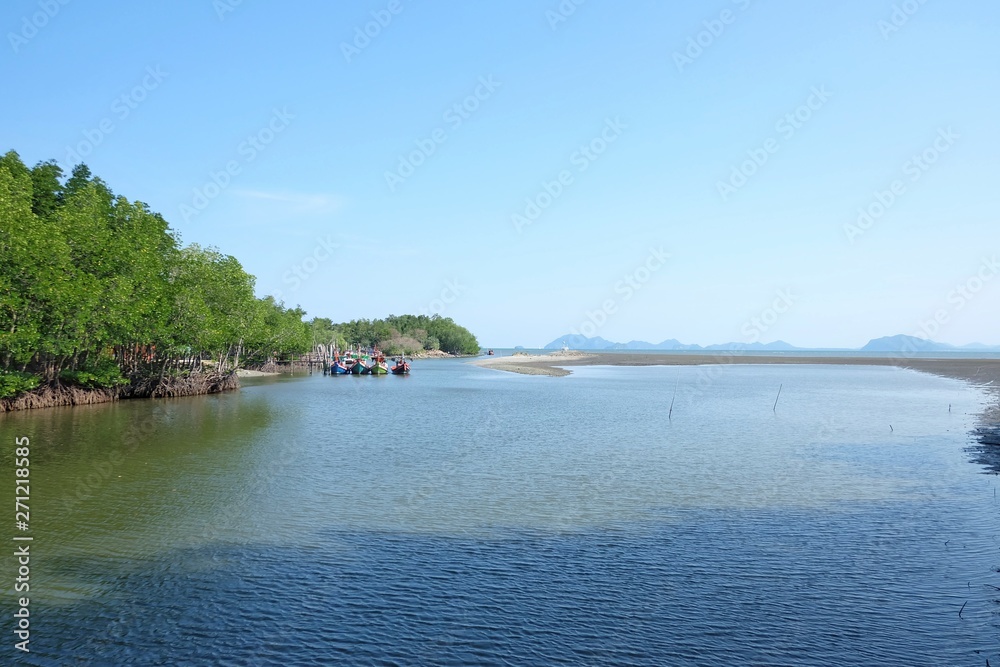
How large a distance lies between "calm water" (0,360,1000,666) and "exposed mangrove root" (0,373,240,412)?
388 inches

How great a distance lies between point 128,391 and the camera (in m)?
44.5

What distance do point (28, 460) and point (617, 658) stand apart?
70.0 ft

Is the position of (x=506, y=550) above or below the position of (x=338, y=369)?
below

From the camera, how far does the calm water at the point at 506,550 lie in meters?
8.91

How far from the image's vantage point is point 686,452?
970 inches

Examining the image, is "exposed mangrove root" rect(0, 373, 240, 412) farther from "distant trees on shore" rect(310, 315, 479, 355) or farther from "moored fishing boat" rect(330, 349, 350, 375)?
"distant trees on shore" rect(310, 315, 479, 355)

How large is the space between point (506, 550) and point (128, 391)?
134 ft

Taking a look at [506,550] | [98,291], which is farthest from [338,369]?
[506,550]

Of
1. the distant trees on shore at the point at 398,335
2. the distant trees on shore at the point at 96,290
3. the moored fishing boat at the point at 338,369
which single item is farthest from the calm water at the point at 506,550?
the distant trees on shore at the point at 398,335

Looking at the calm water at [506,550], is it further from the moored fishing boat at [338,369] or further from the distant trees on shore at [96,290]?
the moored fishing boat at [338,369]

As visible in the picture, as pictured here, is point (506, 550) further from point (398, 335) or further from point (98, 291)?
point (398, 335)

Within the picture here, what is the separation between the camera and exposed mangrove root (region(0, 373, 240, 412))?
34.8 meters

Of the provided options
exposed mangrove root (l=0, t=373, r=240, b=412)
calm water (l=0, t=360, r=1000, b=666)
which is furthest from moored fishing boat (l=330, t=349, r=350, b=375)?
calm water (l=0, t=360, r=1000, b=666)

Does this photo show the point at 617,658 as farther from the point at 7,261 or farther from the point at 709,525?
the point at 7,261
